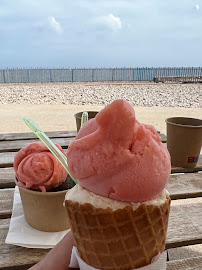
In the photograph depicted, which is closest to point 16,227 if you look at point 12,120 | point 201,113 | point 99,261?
point 99,261

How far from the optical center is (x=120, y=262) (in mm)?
845

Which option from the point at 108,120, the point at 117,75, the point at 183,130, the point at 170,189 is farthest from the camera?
the point at 117,75

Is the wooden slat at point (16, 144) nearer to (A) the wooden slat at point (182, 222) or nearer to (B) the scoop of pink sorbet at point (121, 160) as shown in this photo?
(A) the wooden slat at point (182, 222)

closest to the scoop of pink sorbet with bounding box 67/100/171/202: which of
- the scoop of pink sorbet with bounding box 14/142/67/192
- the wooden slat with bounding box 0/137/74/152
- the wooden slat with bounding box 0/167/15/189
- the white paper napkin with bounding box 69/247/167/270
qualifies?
the white paper napkin with bounding box 69/247/167/270

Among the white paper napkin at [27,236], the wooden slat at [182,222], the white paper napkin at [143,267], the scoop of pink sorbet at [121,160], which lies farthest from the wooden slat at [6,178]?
the scoop of pink sorbet at [121,160]

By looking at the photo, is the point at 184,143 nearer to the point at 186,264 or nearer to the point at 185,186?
the point at 185,186

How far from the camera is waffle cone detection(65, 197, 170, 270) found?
79 centimetres

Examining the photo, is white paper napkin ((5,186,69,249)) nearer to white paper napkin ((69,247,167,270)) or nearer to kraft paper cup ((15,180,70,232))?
kraft paper cup ((15,180,70,232))

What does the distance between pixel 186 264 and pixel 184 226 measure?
22cm

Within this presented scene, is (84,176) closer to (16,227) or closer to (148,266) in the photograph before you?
(148,266)

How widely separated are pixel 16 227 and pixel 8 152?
3.56 ft

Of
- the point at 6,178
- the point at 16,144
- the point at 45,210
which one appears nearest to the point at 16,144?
the point at 16,144

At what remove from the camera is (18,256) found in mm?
1031

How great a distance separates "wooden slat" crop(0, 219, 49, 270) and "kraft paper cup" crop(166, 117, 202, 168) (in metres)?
1.17
